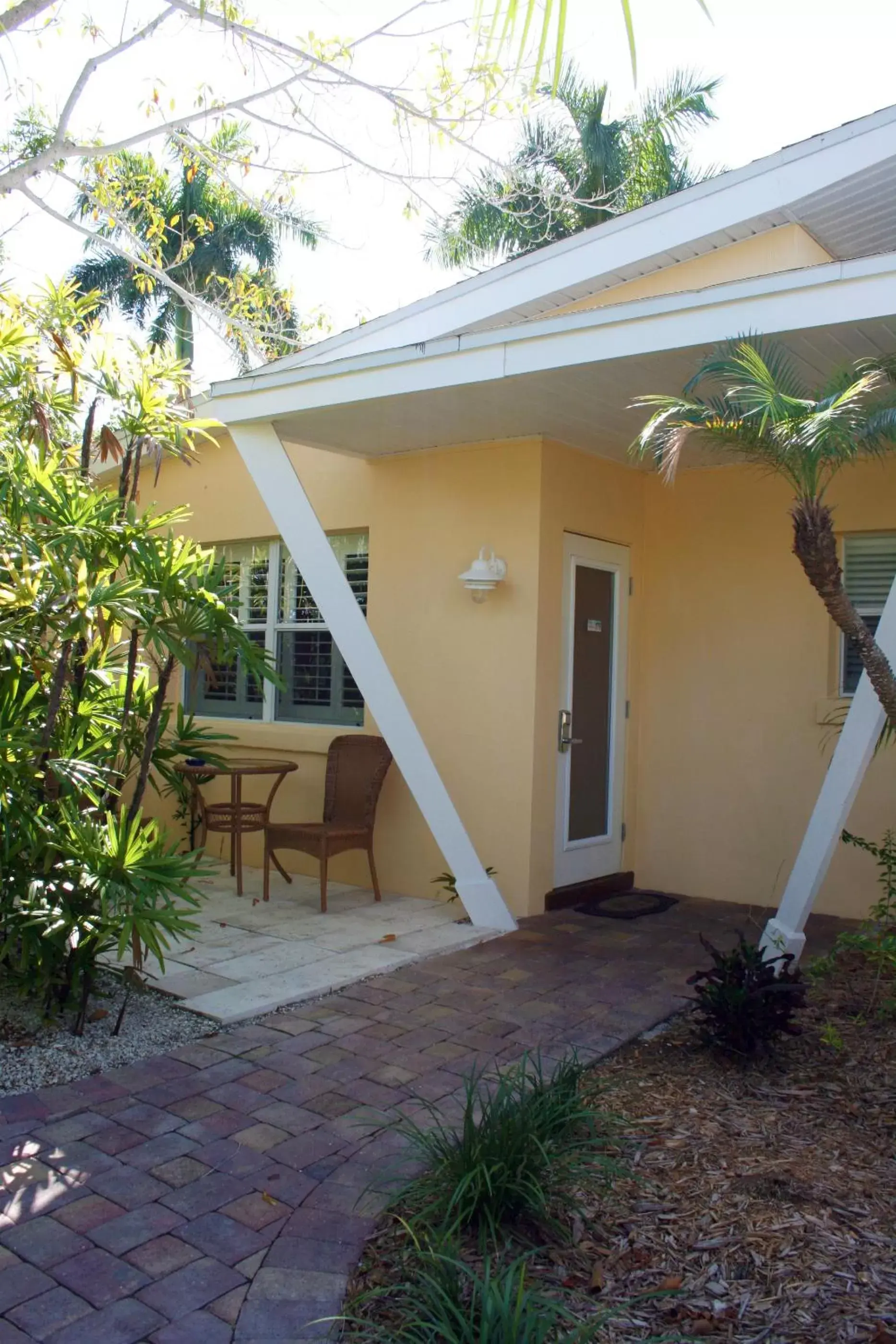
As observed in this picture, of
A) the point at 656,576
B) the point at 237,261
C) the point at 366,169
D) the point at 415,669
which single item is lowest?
the point at 415,669

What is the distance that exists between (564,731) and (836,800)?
2151mm

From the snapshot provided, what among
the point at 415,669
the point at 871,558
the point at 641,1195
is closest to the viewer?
the point at 641,1195

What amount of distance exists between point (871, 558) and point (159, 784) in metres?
6.14

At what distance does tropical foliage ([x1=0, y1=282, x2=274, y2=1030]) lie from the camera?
4.12 m

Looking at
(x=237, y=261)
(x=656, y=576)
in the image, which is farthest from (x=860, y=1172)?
(x=237, y=261)

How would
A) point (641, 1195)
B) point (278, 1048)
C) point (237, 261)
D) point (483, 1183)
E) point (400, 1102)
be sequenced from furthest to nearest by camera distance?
point (237, 261)
point (278, 1048)
point (400, 1102)
point (641, 1195)
point (483, 1183)

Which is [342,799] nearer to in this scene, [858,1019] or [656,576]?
[656,576]

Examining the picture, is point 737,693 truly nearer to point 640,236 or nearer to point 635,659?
point 635,659

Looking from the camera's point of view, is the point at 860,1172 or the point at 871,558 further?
the point at 871,558

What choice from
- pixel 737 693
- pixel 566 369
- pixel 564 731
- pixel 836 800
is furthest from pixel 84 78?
pixel 836 800

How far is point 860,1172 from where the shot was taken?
327 cm

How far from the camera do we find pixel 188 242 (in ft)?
32.2

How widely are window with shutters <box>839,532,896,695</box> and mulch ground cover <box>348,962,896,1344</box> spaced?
3024 millimetres

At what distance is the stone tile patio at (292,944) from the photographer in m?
5.02
